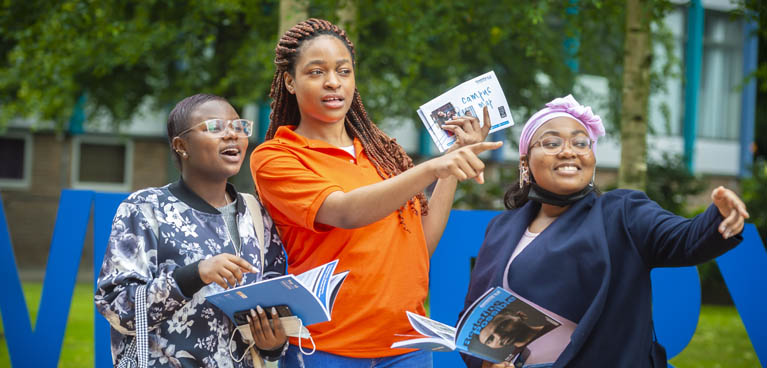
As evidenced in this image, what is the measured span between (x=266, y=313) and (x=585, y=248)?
1.10 m

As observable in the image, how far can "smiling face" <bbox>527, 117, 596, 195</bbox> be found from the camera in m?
2.61

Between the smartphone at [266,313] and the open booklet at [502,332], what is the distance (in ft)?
1.25

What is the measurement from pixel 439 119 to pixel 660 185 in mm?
10102

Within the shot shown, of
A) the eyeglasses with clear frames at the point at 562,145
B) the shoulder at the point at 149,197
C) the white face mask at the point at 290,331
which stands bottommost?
the white face mask at the point at 290,331

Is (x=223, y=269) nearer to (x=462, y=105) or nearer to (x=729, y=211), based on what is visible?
(x=462, y=105)

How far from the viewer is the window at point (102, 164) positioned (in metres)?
18.0

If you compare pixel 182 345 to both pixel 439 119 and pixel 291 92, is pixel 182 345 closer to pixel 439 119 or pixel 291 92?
pixel 291 92

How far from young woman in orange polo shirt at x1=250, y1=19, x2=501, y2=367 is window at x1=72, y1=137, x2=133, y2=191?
53.6 ft

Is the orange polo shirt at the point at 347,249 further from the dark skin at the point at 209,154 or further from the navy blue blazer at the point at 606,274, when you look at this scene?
the navy blue blazer at the point at 606,274

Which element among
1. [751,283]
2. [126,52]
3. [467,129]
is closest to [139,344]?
[467,129]

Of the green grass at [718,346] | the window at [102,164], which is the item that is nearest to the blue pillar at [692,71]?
the green grass at [718,346]

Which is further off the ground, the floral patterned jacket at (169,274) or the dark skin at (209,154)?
the dark skin at (209,154)

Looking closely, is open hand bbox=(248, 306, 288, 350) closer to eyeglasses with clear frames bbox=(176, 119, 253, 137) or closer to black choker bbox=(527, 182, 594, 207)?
eyeglasses with clear frames bbox=(176, 119, 253, 137)

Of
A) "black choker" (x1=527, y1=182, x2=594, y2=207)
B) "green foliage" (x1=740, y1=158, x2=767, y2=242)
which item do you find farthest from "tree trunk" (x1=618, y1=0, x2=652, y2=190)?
"green foliage" (x1=740, y1=158, x2=767, y2=242)
